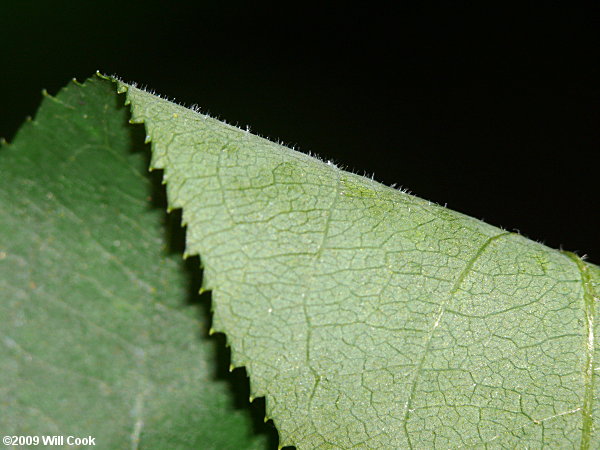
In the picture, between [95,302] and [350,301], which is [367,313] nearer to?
[350,301]

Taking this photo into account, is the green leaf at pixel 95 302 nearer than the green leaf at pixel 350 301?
No

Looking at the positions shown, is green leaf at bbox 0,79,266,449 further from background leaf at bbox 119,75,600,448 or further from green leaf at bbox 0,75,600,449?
background leaf at bbox 119,75,600,448

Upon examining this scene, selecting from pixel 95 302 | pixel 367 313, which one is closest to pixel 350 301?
pixel 367 313

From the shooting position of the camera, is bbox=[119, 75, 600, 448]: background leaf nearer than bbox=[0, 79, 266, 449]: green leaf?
Yes

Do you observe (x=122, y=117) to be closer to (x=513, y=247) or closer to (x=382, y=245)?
(x=382, y=245)

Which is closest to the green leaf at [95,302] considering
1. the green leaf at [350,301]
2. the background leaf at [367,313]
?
the green leaf at [350,301]

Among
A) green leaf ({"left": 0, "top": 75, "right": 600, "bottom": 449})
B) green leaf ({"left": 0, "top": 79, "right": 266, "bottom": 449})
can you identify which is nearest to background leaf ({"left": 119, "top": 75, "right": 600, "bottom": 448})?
green leaf ({"left": 0, "top": 75, "right": 600, "bottom": 449})

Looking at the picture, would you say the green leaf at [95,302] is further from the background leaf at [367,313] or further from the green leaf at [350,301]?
the background leaf at [367,313]

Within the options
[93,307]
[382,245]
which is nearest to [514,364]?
[382,245]
